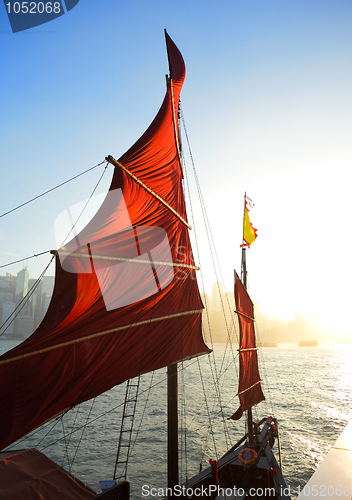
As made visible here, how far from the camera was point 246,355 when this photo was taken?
63.6 feet

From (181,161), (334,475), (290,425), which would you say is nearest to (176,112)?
(181,161)

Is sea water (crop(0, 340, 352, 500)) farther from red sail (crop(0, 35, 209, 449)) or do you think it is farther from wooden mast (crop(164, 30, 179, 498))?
red sail (crop(0, 35, 209, 449))

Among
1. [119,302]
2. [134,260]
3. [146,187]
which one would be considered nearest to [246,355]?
[134,260]

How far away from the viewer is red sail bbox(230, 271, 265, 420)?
1799cm

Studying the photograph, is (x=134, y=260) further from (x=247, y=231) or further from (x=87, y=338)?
(x=247, y=231)

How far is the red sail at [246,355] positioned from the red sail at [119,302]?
843 centimetres

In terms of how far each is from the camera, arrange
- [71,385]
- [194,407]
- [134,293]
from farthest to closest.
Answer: [194,407] < [134,293] < [71,385]

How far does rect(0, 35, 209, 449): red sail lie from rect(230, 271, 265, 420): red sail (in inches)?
332

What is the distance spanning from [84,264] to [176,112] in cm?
821

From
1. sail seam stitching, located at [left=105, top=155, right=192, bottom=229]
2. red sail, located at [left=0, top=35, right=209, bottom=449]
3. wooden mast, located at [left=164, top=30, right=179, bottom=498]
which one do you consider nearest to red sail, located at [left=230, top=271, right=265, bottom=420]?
red sail, located at [left=0, top=35, right=209, bottom=449]

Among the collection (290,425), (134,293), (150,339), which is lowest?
(290,425)

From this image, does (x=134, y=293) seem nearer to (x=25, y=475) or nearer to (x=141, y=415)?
(x=25, y=475)

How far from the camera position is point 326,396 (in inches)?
1991

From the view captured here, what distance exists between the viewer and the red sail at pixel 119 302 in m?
5.98
